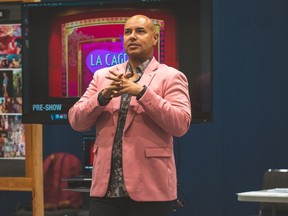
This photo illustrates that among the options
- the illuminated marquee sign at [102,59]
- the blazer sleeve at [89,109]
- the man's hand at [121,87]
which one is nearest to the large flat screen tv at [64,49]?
the illuminated marquee sign at [102,59]

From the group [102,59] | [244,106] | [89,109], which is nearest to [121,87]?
[89,109]

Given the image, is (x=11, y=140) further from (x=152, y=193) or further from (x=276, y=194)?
(x=152, y=193)

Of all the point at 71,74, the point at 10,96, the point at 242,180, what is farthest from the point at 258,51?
the point at 10,96

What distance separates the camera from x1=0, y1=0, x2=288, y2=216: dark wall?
6.57 metres

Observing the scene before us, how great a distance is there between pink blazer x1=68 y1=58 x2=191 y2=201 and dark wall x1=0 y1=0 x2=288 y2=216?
11.4 ft

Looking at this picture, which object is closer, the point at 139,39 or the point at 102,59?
the point at 139,39

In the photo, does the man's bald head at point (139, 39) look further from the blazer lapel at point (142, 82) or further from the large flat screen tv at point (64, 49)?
the large flat screen tv at point (64, 49)

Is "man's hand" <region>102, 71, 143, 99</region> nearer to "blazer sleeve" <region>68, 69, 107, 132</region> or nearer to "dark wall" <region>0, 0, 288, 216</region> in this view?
"blazer sleeve" <region>68, 69, 107, 132</region>

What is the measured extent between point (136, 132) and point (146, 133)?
2.0 inches

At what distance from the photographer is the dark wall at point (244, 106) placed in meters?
6.57

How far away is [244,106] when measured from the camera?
21.7ft

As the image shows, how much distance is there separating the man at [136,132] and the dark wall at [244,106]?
3455mm

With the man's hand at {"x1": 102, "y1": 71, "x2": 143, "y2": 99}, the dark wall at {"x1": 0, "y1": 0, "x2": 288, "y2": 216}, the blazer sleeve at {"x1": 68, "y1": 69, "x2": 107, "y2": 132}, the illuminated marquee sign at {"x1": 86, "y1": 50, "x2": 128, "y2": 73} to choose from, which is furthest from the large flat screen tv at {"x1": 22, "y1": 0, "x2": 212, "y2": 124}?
the man's hand at {"x1": 102, "y1": 71, "x2": 143, "y2": 99}

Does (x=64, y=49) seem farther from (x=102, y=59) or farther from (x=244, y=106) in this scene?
(x=244, y=106)
